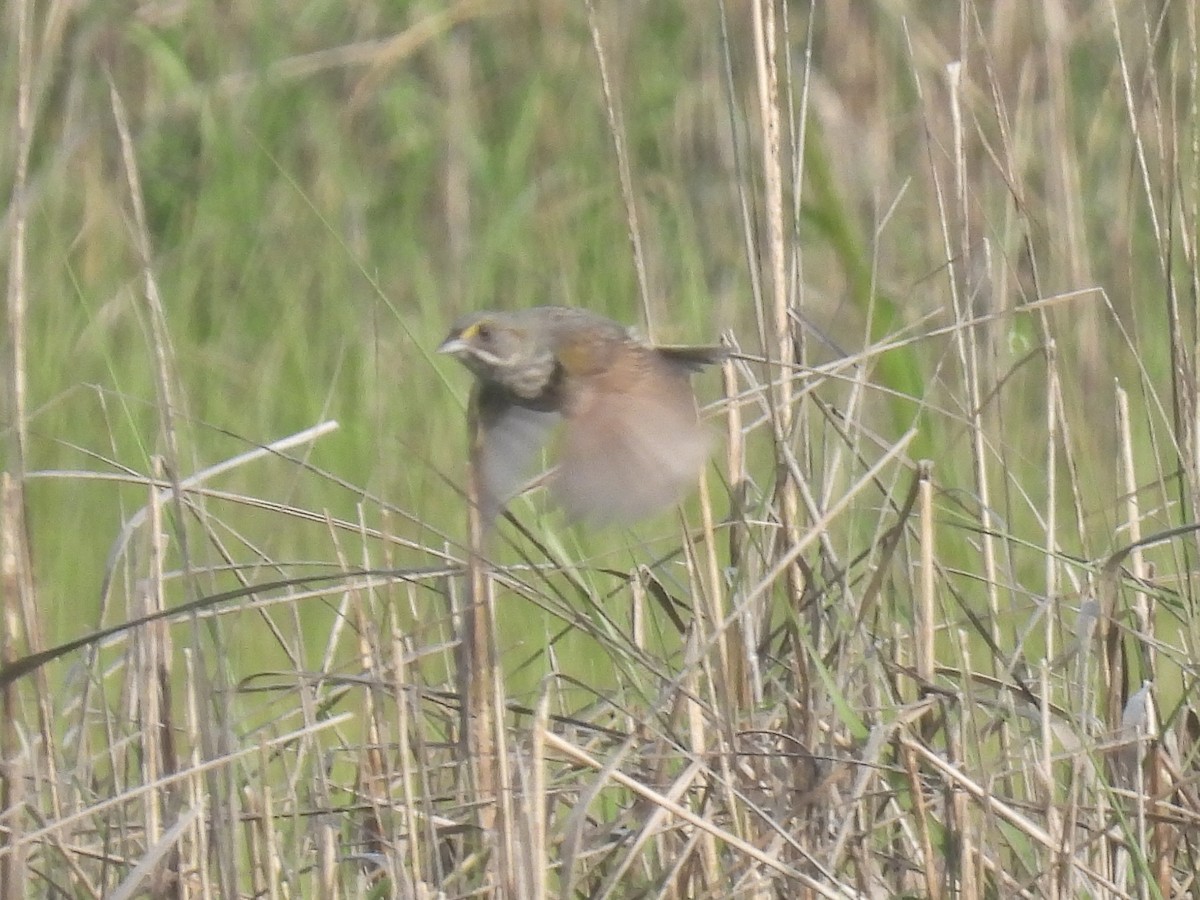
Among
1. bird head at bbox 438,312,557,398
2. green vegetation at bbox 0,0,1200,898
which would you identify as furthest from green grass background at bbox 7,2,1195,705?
bird head at bbox 438,312,557,398

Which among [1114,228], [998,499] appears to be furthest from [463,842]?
[1114,228]

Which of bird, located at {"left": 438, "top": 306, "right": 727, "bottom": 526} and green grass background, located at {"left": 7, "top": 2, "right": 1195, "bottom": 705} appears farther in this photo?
green grass background, located at {"left": 7, "top": 2, "right": 1195, "bottom": 705}

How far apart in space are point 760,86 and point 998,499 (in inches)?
A: 81.5

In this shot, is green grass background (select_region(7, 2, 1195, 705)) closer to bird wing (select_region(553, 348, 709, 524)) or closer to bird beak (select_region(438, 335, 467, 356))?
bird beak (select_region(438, 335, 467, 356))

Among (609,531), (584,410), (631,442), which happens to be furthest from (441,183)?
(631,442)

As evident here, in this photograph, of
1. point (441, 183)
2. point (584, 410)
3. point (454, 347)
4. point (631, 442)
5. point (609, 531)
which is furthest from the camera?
point (441, 183)

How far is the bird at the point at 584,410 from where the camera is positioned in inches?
81.0

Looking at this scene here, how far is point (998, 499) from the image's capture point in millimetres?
4020

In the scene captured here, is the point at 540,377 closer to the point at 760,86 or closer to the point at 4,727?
the point at 760,86

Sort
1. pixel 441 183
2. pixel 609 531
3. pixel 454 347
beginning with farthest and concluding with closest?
pixel 441 183 < pixel 609 531 < pixel 454 347

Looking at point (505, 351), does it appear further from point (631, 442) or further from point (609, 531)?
point (609, 531)

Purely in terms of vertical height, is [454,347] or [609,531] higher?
[454,347]

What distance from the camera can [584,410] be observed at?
2.30 m

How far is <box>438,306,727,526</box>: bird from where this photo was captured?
206 centimetres
